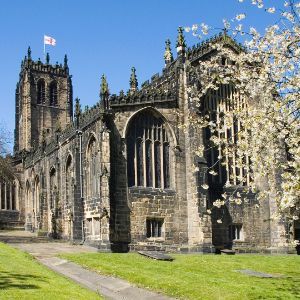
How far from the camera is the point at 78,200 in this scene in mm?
39344

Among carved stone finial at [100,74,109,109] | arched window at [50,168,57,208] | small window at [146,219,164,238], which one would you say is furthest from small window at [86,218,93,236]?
arched window at [50,168,57,208]

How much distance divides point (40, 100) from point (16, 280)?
2736 inches

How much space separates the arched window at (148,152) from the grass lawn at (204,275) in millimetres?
8541

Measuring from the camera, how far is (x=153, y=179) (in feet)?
124

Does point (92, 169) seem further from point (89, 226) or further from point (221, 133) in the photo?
point (221, 133)

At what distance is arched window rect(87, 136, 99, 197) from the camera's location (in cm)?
3769

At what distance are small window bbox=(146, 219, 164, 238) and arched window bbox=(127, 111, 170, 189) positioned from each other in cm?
248

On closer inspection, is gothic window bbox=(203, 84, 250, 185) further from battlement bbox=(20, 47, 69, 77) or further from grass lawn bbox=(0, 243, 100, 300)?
battlement bbox=(20, 47, 69, 77)

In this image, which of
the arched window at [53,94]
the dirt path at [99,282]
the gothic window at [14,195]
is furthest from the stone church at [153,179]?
the arched window at [53,94]

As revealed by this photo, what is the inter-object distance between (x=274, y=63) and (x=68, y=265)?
563 inches

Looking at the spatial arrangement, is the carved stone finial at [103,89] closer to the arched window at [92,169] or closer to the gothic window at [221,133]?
the arched window at [92,169]

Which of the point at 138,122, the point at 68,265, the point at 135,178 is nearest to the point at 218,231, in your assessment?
the point at 135,178

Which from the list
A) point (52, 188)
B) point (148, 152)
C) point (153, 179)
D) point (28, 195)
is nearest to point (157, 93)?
point (148, 152)

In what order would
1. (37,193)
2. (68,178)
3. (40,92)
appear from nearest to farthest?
1. (68,178)
2. (37,193)
3. (40,92)
